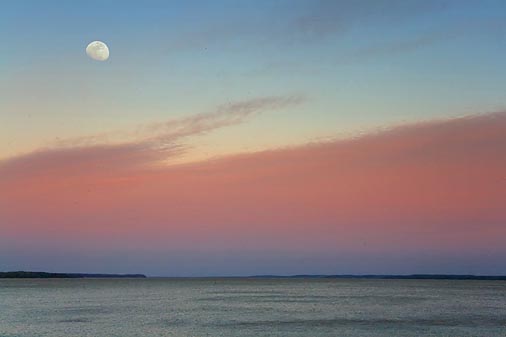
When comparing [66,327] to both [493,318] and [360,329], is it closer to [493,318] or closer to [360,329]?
[360,329]

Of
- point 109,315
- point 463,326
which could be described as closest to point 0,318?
point 109,315

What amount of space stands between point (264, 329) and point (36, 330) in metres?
21.0

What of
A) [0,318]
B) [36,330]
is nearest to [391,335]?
[36,330]

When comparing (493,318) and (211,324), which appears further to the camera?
(493,318)

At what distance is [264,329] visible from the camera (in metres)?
57.4

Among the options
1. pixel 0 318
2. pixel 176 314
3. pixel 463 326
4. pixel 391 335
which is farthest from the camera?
pixel 176 314

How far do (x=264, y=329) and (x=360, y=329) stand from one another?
9278mm

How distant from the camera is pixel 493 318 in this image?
245 ft

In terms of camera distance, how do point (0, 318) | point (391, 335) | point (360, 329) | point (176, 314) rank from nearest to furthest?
point (391, 335) → point (360, 329) → point (0, 318) → point (176, 314)

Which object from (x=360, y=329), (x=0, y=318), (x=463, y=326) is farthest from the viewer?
(x=0, y=318)

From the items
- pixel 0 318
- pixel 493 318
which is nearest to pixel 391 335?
pixel 493 318

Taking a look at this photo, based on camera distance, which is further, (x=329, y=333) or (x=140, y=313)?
(x=140, y=313)

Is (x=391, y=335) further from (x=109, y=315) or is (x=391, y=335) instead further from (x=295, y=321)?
(x=109, y=315)

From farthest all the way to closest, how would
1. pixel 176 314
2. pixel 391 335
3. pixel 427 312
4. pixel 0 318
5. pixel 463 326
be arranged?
1. pixel 427 312
2. pixel 176 314
3. pixel 0 318
4. pixel 463 326
5. pixel 391 335
